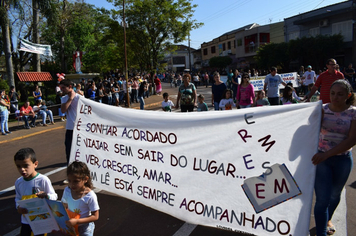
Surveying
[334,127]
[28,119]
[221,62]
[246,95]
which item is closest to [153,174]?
[334,127]

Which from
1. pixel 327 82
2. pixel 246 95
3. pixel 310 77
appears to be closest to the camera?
pixel 327 82

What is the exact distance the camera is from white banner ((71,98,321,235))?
2.78 metres

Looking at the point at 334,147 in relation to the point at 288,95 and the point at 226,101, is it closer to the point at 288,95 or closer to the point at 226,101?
the point at 288,95

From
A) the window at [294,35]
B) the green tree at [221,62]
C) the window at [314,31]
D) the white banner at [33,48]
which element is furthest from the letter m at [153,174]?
the green tree at [221,62]

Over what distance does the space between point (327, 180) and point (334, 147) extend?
0.37 m

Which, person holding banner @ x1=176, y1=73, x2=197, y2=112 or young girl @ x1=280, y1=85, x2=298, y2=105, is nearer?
young girl @ x1=280, y1=85, x2=298, y2=105

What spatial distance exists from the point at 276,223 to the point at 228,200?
0.53 m

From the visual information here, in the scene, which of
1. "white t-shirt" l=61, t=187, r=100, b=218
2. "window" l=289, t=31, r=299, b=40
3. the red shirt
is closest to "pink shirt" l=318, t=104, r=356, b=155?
"white t-shirt" l=61, t=187, r=100, b=218

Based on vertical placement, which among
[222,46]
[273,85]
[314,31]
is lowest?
[273,85]

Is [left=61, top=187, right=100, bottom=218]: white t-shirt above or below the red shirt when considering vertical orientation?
below

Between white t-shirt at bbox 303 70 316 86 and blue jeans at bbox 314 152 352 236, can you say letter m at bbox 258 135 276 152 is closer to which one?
blue jeans at bbox 314 152 352 236

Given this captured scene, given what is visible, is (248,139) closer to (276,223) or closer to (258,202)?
(258,202)

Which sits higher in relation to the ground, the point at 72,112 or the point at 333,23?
the point at 333,23

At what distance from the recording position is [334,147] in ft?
9.07
